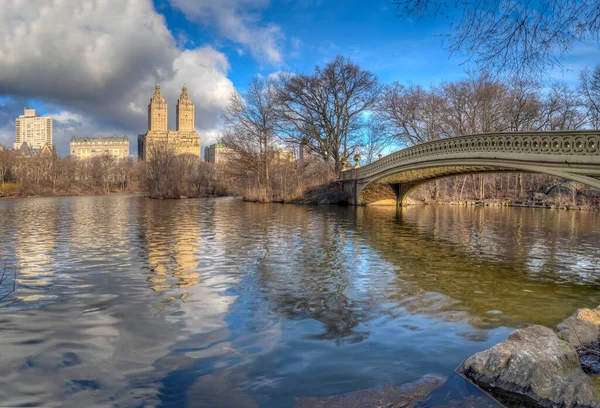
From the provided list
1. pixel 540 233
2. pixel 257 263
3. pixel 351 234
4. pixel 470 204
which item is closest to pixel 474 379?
pixel 257 263

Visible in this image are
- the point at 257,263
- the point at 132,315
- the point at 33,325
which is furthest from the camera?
the point at 257,263

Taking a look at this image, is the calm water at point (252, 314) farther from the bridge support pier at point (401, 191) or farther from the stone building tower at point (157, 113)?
the stone building tower at point (157, 113)

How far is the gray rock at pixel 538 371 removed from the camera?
2830 mm

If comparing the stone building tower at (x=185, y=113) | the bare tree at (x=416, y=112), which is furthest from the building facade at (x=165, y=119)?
the bare tree at (x=416, y=112)

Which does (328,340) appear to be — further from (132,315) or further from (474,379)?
(132,315)

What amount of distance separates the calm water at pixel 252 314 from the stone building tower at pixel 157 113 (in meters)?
179

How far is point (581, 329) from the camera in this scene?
3967 mm

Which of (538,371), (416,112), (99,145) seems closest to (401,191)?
(416,112)

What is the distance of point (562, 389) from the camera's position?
287 centimetres

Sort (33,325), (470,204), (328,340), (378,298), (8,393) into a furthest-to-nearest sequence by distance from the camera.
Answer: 1. (470,204)
2. (378,298)
3. (33,325)
4. (328,340)
5. (8,393)

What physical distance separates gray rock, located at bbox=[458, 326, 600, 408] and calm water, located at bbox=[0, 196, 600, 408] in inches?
19.1

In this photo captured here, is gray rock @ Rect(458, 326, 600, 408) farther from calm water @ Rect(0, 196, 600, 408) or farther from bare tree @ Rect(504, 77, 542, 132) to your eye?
bare tree @ Rect(504, 77, 542, 132)

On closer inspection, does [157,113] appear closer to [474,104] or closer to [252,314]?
[474,104]

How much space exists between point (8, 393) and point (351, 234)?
1057 cm
